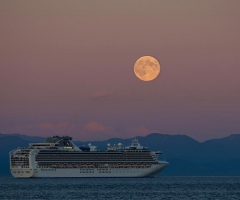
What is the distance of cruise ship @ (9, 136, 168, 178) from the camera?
184 meters

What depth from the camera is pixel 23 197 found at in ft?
363

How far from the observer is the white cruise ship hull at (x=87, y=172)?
18312cm

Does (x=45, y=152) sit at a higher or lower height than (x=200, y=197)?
higher

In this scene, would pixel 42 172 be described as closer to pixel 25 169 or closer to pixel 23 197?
pixel 25 169

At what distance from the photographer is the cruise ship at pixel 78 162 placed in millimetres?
184500

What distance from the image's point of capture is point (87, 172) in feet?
612

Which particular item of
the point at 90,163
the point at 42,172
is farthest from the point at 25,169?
the point at 90,163

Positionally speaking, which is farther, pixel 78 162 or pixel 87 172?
pixel 78 162

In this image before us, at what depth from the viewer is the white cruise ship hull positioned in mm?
183125

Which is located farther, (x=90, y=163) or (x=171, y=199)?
(x=90, y=163)

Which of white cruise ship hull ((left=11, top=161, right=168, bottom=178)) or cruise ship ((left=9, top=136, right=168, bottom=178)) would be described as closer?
white cruise ship hull ((left=11, top=161, right=168, bottom=178))

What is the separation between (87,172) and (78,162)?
360cm

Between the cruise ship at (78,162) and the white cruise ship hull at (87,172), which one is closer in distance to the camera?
the white cruise ship hull at (87,172)

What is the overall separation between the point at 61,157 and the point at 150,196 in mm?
76718
